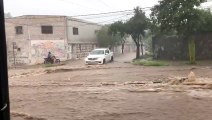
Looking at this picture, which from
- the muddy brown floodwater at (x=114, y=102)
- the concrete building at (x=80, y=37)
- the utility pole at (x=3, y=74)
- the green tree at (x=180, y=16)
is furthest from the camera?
the concrete building at (x=80, y=37)

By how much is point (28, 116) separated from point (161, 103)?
4051mm

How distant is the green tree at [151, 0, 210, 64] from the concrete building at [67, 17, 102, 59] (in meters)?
17.0

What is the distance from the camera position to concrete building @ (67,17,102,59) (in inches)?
1662

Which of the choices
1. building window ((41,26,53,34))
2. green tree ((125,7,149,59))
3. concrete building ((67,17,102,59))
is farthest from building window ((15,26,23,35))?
green tree ((125,7,149,59))

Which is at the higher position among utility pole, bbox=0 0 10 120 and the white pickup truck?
utility pole, bbox=0 0 10 120

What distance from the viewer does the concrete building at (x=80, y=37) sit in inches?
1662

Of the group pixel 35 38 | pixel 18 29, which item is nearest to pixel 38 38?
pixel 35 38

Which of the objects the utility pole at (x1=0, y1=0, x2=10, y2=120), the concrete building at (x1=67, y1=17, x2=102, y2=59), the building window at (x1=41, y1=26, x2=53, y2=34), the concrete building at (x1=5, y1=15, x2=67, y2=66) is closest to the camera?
the utility pole at (x1=0, y1=0, x2=10, y2=120)

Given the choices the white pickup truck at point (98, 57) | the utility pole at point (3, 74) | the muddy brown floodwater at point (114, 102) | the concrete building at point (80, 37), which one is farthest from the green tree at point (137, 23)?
the utility pole at point (3, 74)

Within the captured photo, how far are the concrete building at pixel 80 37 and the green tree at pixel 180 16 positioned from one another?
1697 cm

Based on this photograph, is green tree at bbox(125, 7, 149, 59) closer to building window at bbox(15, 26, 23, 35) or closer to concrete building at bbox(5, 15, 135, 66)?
concrete building at bbox(5, 15, 135, 66)

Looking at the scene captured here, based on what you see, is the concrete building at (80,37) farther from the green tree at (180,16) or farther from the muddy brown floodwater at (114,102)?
the muddy brown floodwater at (114,102)

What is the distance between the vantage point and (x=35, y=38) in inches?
1533

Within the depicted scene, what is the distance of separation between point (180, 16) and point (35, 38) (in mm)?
19417
